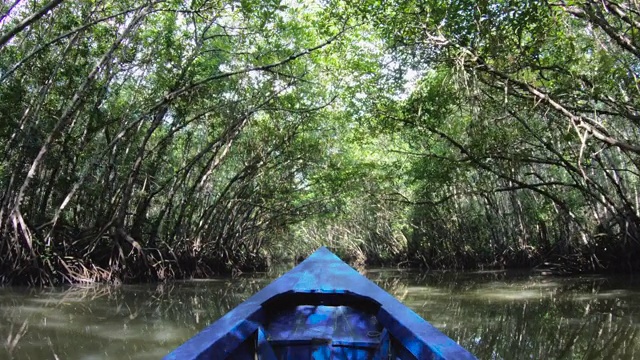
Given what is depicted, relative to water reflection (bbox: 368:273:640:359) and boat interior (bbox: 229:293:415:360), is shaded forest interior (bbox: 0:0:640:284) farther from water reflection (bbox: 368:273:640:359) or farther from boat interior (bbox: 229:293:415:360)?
boat interior (bbox: 229:293:415:360)

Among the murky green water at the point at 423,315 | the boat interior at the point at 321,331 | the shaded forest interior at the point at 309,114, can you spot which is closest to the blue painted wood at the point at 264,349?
the boat interior at the point at 321,331

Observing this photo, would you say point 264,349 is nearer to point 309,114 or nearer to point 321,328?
point 321,328

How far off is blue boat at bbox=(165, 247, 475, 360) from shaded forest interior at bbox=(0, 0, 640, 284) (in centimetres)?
291

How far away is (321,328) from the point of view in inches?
→ 107

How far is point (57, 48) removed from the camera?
7.93 metres

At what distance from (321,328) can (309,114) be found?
8890 millimetres

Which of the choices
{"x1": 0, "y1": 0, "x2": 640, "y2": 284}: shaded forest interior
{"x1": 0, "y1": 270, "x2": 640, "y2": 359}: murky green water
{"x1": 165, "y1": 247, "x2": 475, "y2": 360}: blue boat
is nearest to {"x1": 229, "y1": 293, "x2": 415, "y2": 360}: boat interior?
{"x1": 165, "y1": 247, "x2": 475, "y2": 360}: blue boat

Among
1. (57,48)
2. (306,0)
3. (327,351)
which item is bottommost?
(327,351)

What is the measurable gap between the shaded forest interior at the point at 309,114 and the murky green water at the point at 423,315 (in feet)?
5.11

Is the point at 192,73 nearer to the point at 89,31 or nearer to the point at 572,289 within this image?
the point at 89,31

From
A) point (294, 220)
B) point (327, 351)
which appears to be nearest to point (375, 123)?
point (327, 351)

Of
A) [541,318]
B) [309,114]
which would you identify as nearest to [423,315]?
[541,318]

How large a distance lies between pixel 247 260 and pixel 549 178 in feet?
32.8

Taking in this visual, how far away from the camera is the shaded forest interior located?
18.6ft
